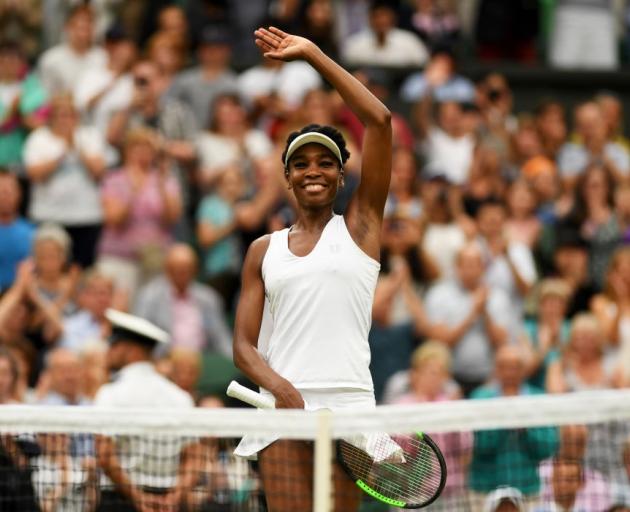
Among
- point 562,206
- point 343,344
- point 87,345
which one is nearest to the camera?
point 343,344

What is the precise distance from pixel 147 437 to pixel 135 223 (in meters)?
5.61

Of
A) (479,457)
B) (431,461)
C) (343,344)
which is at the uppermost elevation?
(343,344)

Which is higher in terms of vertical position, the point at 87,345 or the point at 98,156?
the point at 98,156

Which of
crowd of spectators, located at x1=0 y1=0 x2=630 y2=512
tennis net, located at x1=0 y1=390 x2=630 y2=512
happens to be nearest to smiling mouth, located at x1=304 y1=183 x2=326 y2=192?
tennis net, located at x1=0 y1=390 x2=630 y2=512

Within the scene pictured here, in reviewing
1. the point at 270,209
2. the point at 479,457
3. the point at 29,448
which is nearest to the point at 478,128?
the point at 270,209

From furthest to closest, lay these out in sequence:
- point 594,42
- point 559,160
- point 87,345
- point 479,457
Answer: point 594,42, point 559,160, point 87,345, point 479,457

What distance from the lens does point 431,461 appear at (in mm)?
7398

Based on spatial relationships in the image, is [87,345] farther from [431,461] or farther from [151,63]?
[431,461]

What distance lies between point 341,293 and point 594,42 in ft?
40.8

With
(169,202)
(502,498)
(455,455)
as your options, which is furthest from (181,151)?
(502,498)

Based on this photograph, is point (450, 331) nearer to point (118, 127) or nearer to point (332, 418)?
point (118, 127)

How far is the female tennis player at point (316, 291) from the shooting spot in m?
7.27

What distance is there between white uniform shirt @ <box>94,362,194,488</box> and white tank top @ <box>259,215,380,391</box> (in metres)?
0.67

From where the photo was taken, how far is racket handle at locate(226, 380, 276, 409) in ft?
23.6
